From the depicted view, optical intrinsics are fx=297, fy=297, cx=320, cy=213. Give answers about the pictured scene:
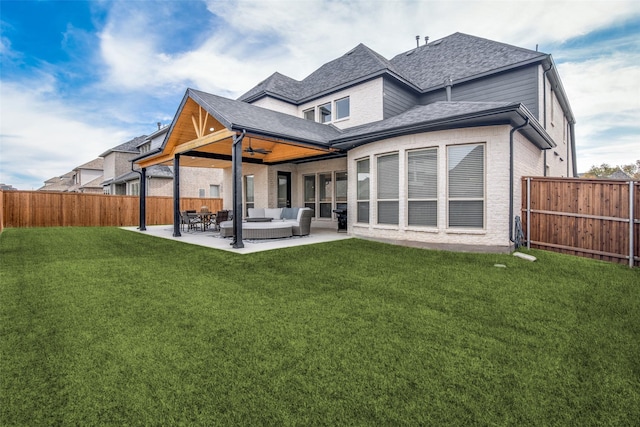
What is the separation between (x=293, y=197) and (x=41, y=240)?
9.30 m

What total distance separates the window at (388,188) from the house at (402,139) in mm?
33

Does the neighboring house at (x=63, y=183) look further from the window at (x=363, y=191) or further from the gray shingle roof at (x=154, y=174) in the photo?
the window at (x=363, y=191)

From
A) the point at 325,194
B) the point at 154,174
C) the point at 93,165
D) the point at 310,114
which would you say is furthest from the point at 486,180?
the point at 93,165

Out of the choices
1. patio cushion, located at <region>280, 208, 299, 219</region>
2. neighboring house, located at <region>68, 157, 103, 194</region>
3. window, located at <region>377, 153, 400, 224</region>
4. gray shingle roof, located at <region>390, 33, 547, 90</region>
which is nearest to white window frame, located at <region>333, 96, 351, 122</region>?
gray shingle roof, located at <region>390, 33, 547, 90</region>

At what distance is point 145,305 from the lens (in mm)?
3896

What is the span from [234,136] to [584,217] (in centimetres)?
881

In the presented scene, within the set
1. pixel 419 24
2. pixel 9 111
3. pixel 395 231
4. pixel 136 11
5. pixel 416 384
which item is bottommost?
pixel 416 384

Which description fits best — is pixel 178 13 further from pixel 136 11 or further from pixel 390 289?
pixel 390 289

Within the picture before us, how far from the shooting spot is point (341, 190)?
12.9 meters

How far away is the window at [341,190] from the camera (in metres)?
12.8

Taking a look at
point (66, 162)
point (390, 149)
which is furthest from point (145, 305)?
point (66, 162)

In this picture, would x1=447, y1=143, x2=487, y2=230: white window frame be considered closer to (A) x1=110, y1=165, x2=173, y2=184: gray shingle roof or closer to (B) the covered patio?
(B) the covered patio

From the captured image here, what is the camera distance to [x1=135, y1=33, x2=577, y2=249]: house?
295 inches

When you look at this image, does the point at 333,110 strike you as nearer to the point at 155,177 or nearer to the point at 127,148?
the point at 155,177
